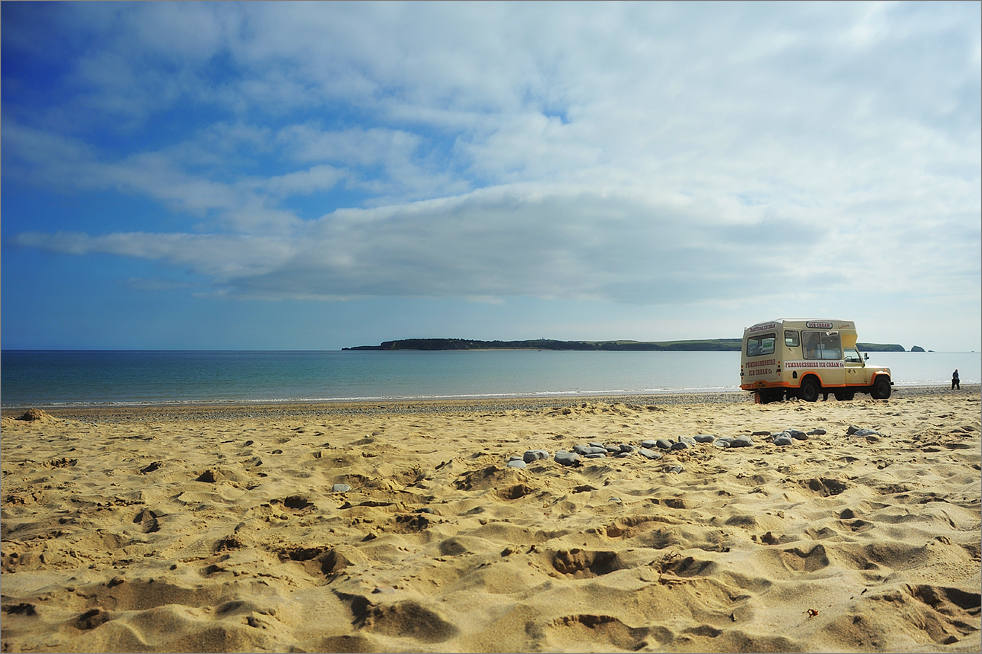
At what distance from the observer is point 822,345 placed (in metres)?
17.4

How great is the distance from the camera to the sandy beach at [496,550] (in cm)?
262

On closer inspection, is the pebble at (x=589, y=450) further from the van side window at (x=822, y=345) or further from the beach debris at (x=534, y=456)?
the van side window at (x=822, y=345)

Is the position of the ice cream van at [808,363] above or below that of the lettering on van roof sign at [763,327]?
below

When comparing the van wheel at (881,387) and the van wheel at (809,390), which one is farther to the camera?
the van wheel at (881,387)

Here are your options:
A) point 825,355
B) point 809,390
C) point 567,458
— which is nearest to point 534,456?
point 567,458

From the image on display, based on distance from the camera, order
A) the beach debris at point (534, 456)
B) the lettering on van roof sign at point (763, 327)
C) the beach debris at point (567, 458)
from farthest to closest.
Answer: the lettering on van roof sign at point (763, 327) → the beach debris at point (534, 456) → the beach debris at point (567, 458)

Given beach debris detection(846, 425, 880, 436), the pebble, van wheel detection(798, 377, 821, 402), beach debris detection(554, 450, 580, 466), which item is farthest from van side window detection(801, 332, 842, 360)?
beach debris detection(554, 450, 580, 466)

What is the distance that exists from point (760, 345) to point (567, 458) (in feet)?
46.9

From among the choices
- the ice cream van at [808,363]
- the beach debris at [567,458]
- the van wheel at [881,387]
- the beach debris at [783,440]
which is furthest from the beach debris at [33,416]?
the van wheel at [881,387]

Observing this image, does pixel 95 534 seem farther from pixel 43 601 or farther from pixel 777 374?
pixel 777 374

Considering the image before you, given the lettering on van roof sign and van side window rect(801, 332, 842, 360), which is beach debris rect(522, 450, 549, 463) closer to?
the lettering on van roof sign

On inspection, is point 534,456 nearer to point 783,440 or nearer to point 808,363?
point 783,440

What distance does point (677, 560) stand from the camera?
3385 millimetres

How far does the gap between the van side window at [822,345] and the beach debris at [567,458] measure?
14092mm
